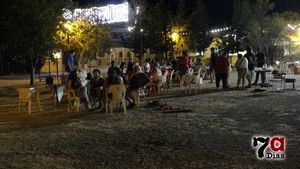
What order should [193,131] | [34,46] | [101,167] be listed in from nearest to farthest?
[101,167], [193,131], [34,46]

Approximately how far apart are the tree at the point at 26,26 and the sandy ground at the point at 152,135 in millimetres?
5621

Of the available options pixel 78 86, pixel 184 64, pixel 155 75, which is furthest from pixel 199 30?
pixel 78 86

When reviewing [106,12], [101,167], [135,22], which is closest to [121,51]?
[106,12]

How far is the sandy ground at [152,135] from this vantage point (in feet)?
26.2

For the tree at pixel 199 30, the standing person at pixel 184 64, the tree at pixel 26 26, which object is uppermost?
the tree at pixel 199 30

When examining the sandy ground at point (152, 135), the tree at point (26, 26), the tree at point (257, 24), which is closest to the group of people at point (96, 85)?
the sandy ground at point (152, 135)

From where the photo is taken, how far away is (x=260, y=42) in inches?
1702

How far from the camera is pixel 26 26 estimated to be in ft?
67.8

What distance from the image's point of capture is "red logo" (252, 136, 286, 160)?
790 cm

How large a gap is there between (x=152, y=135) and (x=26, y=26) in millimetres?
12390

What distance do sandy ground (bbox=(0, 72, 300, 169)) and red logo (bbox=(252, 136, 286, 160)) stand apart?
0.13 metres

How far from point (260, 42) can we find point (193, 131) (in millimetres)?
34352

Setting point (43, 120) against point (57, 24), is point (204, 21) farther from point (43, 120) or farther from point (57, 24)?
point (43, 120)

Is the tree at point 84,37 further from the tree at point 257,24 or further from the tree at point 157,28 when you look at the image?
the tree at point 257,24
